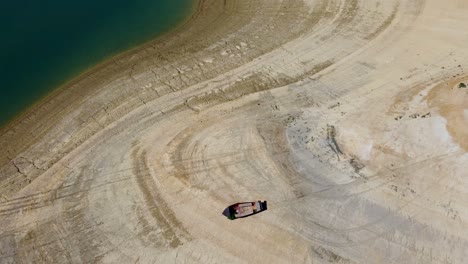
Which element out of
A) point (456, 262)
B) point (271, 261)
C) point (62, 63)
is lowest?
point (456, 262)

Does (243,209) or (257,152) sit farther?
(257,152)

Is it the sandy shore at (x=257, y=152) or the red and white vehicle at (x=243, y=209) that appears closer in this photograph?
the sandy shore at (x=257, y=152)

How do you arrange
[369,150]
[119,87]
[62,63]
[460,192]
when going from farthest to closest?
[62,63]
[119,87]
[369,150]
[460,192]

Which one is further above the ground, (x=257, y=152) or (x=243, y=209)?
(x=257, y=152)

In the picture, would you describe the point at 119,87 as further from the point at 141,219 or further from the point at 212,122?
the point at 141,219

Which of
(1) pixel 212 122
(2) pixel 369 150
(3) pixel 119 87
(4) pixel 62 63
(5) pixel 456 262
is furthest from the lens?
(4) pixel 62 63

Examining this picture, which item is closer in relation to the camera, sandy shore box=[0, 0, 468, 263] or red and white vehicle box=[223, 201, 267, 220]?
sandy shore box=[0, 0, 468, 263]

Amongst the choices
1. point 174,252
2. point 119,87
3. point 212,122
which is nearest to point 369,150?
point 212,122

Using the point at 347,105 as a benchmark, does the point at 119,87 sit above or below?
above
